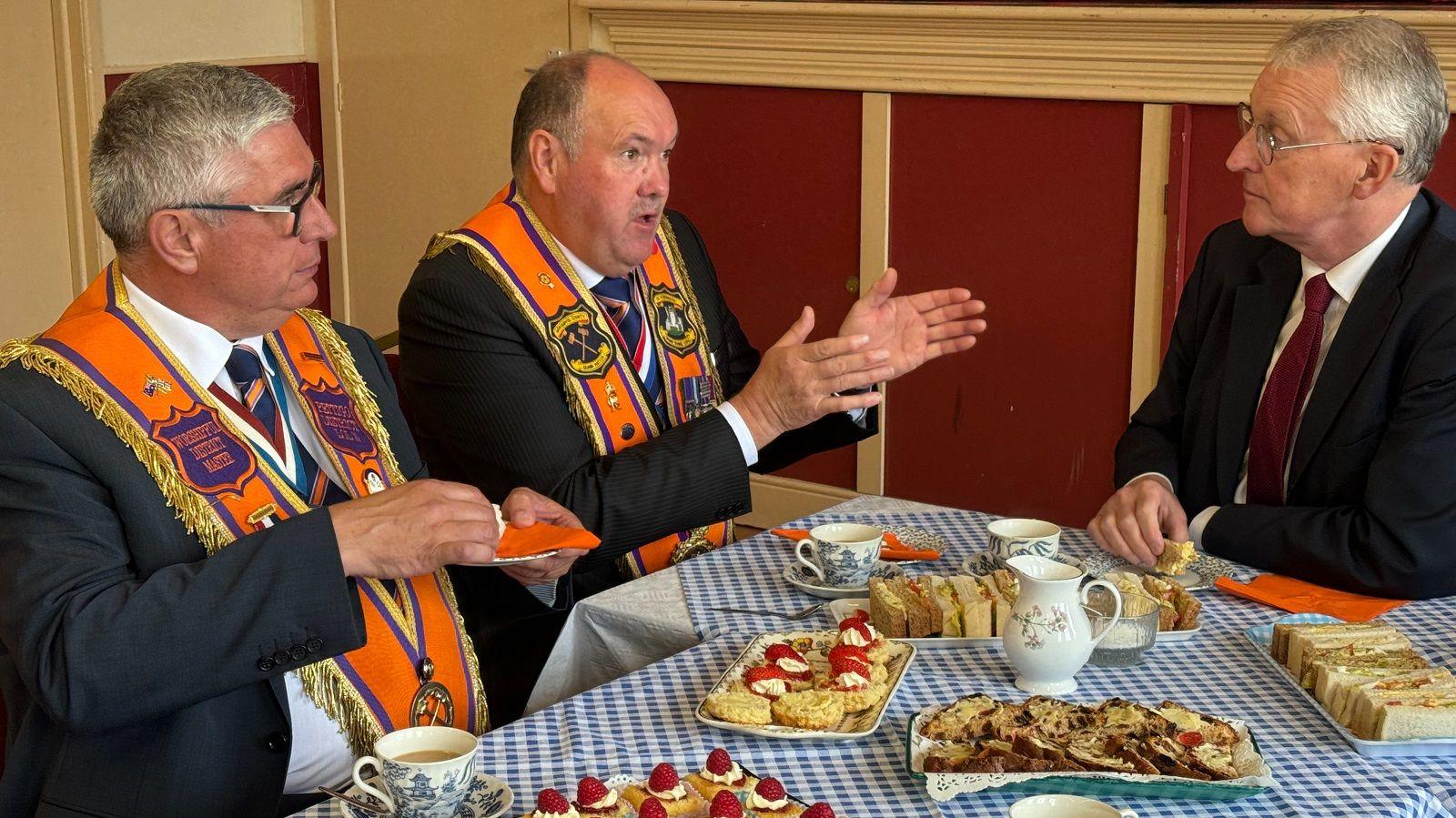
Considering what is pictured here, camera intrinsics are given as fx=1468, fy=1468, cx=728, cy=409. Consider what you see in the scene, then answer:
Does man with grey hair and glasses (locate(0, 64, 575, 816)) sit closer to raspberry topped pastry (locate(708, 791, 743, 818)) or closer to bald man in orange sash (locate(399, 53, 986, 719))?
bald man in orange sash (locate(399, 53, 986, 719))

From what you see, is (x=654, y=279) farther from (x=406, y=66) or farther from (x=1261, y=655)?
(x=406, y=66)

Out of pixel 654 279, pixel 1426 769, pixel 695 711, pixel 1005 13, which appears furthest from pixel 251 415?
pixel 1005 13

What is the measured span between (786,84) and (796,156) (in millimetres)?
231

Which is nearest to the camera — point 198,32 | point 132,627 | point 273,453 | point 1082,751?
point 1082,751

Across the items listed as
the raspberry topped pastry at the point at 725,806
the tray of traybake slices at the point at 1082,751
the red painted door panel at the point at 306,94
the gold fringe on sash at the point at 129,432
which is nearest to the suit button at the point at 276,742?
the gold fringe on sash at the point at 129,432

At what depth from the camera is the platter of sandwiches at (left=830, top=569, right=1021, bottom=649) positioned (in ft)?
6.43

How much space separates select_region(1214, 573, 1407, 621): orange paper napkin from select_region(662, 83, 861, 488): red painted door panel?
8.56 feet

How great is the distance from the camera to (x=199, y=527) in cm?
187

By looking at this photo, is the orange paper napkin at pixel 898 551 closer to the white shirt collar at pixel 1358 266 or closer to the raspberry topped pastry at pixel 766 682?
the raspberry topped pastry at pixel 766 682

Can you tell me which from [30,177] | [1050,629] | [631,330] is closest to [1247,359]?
[1050,629]

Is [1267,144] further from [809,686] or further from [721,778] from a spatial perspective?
[721,778]

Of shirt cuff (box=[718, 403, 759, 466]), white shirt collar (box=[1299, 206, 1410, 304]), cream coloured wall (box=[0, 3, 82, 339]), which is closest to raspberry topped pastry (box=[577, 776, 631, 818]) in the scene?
shirt cuff (box=[718, 403, 759, 466])

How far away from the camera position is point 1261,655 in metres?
1.93

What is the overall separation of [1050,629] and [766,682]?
35cm
